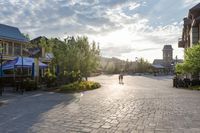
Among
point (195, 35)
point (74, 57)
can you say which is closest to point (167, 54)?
point (195, 35)

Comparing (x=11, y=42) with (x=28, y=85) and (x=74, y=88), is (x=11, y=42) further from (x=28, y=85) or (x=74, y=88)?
(x=74, y=88)

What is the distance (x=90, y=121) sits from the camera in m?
9.70

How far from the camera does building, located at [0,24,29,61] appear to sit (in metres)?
32.4

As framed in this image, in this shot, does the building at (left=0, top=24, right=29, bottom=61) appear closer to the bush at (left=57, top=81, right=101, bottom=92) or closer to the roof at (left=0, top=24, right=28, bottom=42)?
the roof at (left=0, top=24, right=28, bottom=42)

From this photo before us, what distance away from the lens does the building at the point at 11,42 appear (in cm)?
3241

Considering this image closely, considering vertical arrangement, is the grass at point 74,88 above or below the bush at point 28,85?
below

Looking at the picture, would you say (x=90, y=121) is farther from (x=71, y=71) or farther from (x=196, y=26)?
(x=196, y=26)

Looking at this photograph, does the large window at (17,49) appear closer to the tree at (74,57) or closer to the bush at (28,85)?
the tree at (74,57)

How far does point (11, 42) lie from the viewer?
34.3 m

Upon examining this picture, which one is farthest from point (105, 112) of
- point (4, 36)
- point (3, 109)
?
point (4, 36)

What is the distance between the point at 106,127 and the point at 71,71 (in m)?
20.3

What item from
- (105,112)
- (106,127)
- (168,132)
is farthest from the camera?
(105,112)

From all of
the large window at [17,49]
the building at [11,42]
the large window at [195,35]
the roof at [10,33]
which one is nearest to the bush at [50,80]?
the building at [11,42]

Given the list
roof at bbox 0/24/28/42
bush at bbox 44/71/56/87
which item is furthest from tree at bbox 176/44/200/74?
roof at bbox 0/24/28/42
